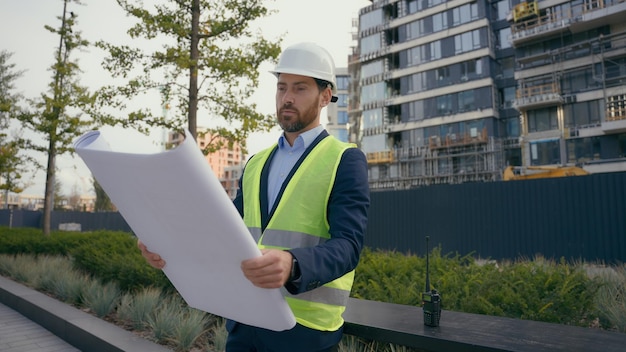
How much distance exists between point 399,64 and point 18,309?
1726 inches

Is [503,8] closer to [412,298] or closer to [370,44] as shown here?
[370,44]

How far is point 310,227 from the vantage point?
5.81 ft

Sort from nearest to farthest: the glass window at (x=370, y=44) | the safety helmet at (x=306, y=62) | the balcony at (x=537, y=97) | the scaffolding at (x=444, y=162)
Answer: the safety helmet at (x=306, y=62)
the balcony at (x=537, y=97)
the scaffolding at (x=444, y=162)
the glass window at (x=370, y=44)

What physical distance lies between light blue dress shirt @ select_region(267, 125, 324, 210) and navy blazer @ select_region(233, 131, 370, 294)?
3cm

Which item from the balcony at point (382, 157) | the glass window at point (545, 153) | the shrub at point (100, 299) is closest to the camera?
the shrub at point (100, 299)

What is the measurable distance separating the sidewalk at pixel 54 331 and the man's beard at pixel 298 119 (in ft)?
10.4

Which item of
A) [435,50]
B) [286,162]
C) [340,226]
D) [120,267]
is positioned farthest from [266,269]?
[435,50]

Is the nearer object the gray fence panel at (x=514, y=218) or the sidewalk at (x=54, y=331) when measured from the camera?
the sidewalk at (x=54, y=331)

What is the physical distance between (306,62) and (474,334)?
1.73 m

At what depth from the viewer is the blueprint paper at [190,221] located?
1098 mm

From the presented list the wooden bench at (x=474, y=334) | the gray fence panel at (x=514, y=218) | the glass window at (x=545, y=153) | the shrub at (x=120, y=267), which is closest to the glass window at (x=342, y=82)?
the glass window at (x=545, y=153)

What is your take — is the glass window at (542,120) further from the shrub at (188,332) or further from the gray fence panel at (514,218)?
the shrub at (188,332)

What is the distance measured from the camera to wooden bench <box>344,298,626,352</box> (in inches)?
86.0

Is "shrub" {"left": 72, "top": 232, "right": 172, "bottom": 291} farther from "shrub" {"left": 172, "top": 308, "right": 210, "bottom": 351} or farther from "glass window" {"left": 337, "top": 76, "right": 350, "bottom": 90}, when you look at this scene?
"glass window" {"left": 337, "top": 76, "right": 350, "bottom": 90}
